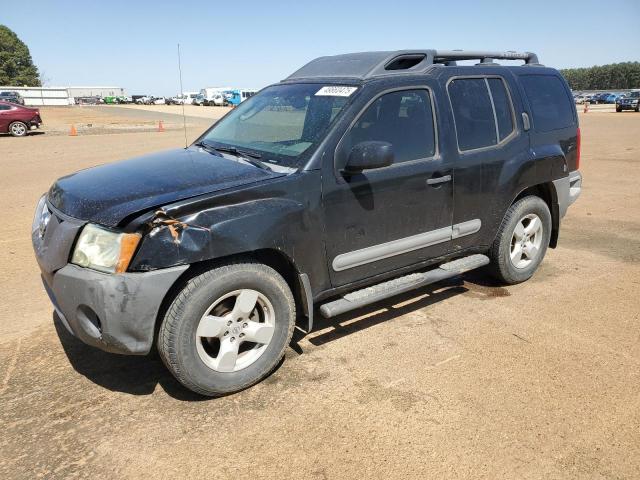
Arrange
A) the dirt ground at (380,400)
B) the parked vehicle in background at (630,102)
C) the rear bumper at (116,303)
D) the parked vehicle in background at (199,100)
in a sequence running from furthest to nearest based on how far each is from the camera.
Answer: the parked vehicle in background at (199,100) < the parked vehicle in background at (630,102) < the rear bumper at (116,303) < the dirt ground at (380,400)

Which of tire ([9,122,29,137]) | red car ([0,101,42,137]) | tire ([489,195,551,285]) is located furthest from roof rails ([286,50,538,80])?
tire ([9,122,29,137])

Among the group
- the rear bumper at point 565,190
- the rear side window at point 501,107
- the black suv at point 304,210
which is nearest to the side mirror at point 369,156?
the black suv at point 304,210

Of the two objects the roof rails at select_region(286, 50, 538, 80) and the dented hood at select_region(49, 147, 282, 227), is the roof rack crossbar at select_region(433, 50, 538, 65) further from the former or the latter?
the dented hood at select_region(49, 147, 282, 227)

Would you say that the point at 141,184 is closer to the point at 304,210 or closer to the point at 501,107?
the point at 304,210

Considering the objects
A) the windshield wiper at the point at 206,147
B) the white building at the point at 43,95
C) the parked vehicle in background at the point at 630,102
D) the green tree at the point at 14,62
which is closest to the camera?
the windshield wiper at the point at 206,147

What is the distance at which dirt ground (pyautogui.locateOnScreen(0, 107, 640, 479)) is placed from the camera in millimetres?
2551

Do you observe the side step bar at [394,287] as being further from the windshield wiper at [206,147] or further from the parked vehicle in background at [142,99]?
the parked vehicle in background at [142,99]

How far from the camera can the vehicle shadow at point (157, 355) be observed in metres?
3.25

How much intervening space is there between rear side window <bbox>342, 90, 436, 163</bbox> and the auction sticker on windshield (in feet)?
0.62

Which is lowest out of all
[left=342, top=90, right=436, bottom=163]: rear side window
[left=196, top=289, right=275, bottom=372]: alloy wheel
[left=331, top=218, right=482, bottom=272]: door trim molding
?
[left=196, top=289, right=275, bottom=372]: alloy wheel

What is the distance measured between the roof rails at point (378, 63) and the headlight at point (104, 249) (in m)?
2.04

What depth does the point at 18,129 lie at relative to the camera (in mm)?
22219

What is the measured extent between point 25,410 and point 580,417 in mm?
3159

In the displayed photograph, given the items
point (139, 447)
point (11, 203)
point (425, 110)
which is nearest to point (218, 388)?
point (139, 447)
